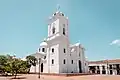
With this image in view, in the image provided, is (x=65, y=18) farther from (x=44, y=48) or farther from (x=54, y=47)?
(x=44, y=48)

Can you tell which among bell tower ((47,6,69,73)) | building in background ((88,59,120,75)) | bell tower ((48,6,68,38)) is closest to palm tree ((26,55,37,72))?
bell tower ((47,6,69,73))

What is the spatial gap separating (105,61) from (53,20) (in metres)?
40.3

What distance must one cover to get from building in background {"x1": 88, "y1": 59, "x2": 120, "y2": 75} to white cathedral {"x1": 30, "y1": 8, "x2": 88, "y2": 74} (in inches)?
1107

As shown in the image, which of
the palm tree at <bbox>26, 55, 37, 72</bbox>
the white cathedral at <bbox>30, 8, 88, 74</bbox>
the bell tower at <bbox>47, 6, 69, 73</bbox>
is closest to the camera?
the bell tower at <bbox>47, 6, 69, 73</bbox>

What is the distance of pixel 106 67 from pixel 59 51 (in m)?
38.7

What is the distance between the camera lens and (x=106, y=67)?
7212 cm

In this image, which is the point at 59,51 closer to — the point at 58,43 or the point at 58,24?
the point at 58,43

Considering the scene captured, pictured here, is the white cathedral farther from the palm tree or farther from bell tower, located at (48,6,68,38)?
the palm tree

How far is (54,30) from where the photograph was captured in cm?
4359

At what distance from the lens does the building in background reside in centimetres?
7050

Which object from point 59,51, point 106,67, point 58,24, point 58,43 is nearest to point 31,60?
point 59,51

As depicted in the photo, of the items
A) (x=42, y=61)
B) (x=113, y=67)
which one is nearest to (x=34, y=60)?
(x=42, y=61)

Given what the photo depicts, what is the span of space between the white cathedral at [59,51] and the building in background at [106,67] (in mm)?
28130

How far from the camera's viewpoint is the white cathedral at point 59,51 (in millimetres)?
40656
